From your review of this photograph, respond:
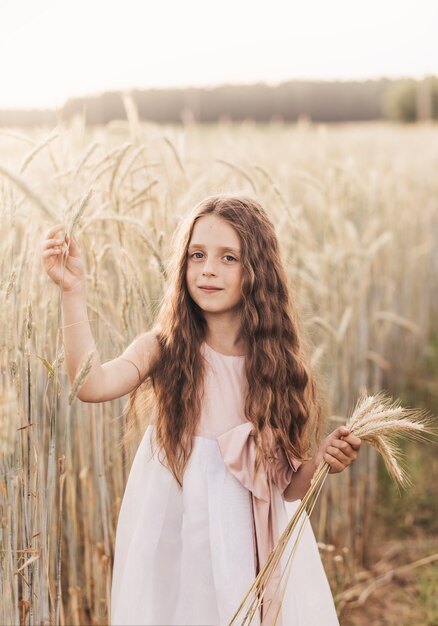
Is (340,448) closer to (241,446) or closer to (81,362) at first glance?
(241,446)

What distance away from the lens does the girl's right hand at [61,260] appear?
127 cm

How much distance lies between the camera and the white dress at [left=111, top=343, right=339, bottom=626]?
1.40 m

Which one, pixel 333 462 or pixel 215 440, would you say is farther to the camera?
pixel 215 440

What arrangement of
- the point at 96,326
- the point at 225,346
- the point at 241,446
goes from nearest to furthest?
the point at 241,446
the point at 225,346
the point at 96,326

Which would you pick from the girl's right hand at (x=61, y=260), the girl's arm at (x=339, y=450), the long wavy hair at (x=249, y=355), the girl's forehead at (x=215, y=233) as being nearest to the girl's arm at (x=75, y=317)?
the girl's right hand at (x=61, y=260)

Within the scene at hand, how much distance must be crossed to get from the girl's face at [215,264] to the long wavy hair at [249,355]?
1 cm

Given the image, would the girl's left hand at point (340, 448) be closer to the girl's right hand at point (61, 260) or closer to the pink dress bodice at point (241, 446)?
the pink dress bodice at point (241, 446)

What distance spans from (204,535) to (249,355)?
0.34m

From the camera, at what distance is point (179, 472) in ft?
4.75

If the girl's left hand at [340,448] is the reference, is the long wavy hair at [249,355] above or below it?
above

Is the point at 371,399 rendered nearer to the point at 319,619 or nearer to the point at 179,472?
the point at 179,472

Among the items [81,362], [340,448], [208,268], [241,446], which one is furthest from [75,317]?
[340,448]

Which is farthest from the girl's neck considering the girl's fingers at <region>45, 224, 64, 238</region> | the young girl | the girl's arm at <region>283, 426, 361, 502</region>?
the girl's fingers at <region>45, 224, 64, 238</region>

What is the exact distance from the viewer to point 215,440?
1.46 meters
